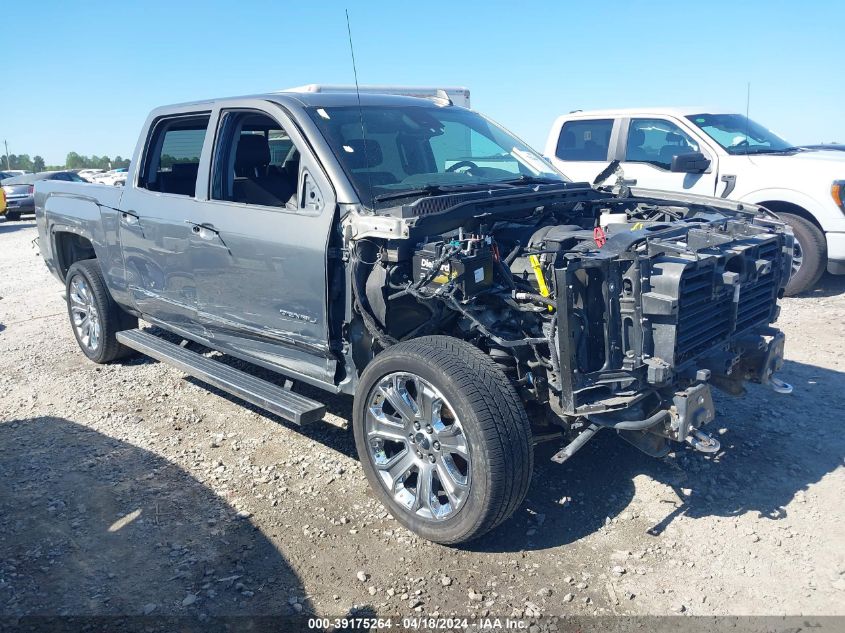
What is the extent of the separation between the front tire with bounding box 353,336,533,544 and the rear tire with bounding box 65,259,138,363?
341 cm

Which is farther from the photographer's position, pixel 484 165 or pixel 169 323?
pixel 169 323

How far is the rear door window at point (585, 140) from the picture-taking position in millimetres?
8945

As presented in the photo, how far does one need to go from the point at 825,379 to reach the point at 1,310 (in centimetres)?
906

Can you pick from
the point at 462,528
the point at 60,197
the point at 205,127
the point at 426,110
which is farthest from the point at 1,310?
the point at 462,528

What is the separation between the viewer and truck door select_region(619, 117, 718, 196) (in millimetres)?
8172

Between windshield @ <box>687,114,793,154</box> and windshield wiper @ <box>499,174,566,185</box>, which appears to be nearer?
windshield wiper @ <box>499,174,566,185</box>

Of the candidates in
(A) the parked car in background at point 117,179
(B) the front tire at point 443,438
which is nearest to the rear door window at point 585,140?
(A) the parked car in background at point 117,179

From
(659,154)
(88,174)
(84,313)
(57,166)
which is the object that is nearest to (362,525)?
(84,313)

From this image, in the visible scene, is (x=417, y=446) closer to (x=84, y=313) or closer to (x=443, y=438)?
(x=443, y=438)

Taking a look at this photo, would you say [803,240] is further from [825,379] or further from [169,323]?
[169,323]

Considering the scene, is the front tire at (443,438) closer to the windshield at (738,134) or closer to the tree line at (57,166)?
the windshield at (738,134)

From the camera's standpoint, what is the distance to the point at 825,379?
17.1 feet

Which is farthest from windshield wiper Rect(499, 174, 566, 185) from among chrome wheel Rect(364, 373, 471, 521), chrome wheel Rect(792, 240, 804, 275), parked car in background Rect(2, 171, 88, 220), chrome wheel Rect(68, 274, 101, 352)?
parked car in background Rect(2, 171, 88, 220)

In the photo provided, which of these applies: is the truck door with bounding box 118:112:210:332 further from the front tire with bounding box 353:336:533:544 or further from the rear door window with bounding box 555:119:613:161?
the rear door window with bounding box 555:119:613:161
